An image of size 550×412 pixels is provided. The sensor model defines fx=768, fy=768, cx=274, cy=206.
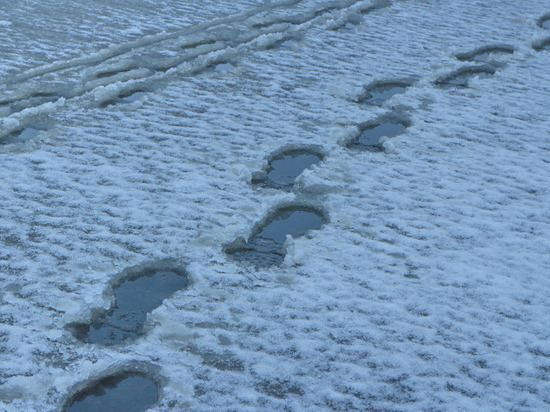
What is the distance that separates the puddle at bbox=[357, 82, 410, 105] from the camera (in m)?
3.46

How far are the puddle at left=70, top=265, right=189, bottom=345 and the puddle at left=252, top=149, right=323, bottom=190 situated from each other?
62 centimetres

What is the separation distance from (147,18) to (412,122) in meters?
1.88

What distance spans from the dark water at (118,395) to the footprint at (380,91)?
6.41ft

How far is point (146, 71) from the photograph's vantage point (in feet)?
11.8

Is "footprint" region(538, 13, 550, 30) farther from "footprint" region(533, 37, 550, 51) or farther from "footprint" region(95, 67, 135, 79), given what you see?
"footprint" region(95, 67, 135, 79)

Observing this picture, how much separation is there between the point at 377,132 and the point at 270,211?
85cm

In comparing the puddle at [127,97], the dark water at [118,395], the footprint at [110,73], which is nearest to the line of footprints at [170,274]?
the dark water at [118,395]

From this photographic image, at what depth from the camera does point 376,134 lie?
3.15 meters

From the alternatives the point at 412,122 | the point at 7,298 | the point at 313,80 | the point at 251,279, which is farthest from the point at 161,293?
the point at 313,80

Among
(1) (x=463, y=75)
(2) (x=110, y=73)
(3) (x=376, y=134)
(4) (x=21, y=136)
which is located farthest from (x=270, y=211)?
(1) (x=463, y=75)

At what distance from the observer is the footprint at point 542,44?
425 centimetres

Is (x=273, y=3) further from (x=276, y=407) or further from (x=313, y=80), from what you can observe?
(x=276, y=407)

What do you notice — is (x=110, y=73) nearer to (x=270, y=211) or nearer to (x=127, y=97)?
(x=127, y=97)

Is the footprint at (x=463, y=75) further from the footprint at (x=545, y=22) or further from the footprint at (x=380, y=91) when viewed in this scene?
the footprint at (x=545, y=22)
